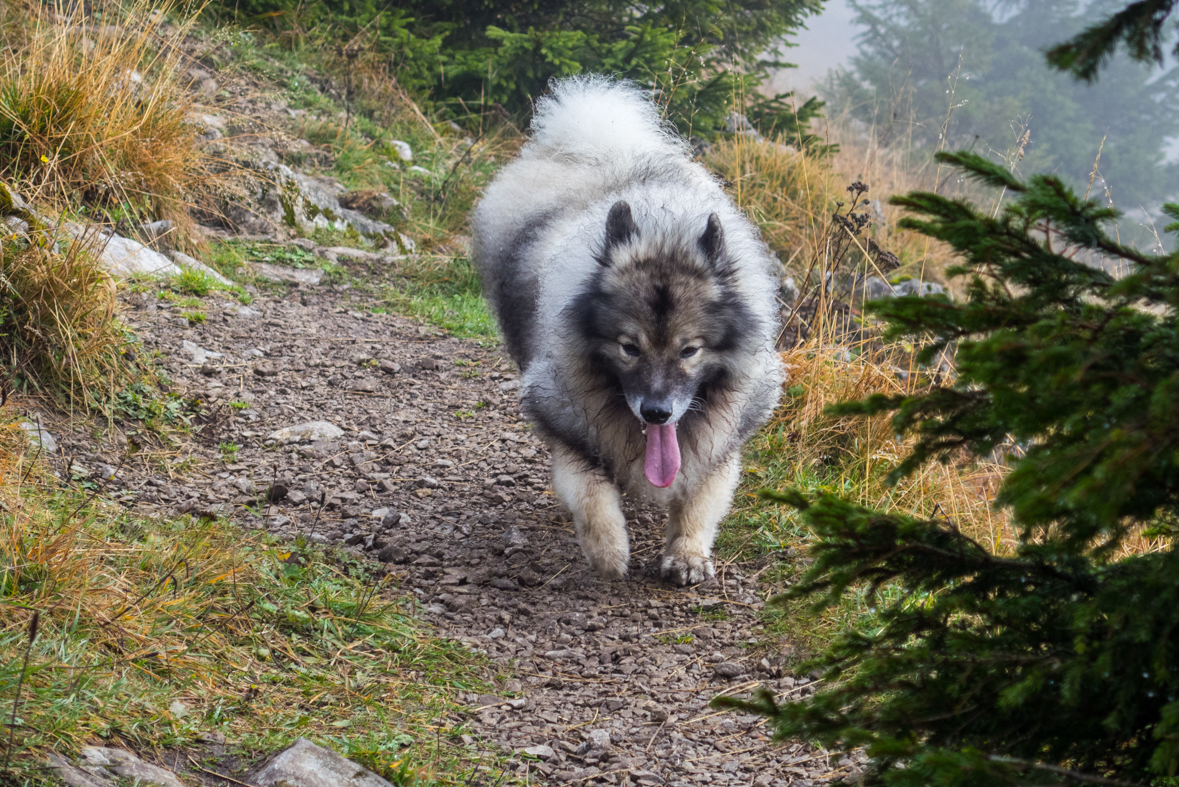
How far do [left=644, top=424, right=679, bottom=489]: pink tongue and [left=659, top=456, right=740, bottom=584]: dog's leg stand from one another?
272 mm

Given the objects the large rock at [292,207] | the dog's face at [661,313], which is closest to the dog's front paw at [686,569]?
the dog's face at [661,313]

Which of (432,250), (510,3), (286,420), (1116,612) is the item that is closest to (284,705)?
(1116,612)

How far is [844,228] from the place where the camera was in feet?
16.7

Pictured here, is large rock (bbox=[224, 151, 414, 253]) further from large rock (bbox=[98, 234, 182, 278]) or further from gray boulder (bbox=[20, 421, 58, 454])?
gray boulder (bbox=[20, 421, 58, 454])

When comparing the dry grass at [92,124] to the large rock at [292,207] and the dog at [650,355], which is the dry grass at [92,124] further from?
the dog at [650,355]

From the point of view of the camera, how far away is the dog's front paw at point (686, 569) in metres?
3.61

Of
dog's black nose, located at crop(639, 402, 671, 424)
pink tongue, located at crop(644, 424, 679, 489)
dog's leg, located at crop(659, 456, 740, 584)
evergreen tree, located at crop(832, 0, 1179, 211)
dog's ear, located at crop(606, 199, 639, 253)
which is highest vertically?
evergreen tree, located at crop(832, 0, 1179, 211)

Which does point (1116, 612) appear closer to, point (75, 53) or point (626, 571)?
point (626, 571)

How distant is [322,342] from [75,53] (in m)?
2.37

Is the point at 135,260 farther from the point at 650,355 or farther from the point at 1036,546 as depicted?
the point at 1036,546

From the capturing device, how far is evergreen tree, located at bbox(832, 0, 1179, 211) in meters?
30.7

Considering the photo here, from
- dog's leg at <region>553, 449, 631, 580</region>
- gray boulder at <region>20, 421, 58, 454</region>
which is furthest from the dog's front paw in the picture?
gray boulder at <region>20, 421, 58, 454</region>

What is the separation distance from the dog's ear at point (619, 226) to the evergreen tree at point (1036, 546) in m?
2.04

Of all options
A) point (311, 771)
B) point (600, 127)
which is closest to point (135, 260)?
point (600, 127)
